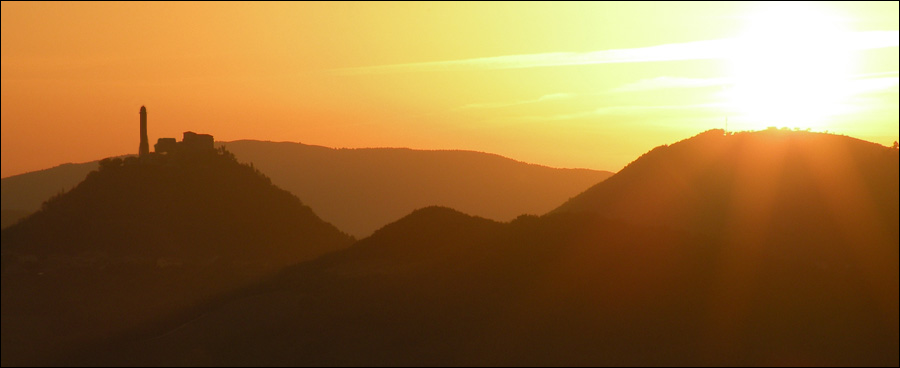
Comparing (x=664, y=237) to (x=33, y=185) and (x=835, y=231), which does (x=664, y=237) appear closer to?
(x=835, y=231)

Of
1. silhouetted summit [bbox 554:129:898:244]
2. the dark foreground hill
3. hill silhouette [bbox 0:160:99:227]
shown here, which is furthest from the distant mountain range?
silhouetted summit [bbox 554:129:898:244]

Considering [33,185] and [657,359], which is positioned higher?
[33,185]

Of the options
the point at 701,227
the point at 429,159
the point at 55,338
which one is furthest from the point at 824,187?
the point at 429,159

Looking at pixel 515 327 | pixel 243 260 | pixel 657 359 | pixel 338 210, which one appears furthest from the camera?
pixel 338 210

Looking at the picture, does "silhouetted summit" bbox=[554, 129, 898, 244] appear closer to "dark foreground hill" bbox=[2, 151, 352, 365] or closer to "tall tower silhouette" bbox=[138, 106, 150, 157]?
"dark foreground hill" bbox=[2, 151, 352, 365]

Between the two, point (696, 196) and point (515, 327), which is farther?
point (696, 196)

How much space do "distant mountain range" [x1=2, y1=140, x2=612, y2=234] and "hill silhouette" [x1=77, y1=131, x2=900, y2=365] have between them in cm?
5929

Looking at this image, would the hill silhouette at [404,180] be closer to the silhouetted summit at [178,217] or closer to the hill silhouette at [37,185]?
the hill silhouette at [37,185]

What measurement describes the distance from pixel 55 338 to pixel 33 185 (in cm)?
3251

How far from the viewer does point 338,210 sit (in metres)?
96.5

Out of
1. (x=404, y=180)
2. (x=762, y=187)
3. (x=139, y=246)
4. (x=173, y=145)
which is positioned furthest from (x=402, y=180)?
(x=762, y=187)

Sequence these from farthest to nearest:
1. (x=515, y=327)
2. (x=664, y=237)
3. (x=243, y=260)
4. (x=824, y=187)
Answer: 1. (x=243, y=260)
2. (x=824, y=187)
3. (x=664, y=237)
4. (x=515, y=327)

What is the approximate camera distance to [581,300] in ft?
80.5

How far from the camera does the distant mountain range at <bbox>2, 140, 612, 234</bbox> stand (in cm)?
9881
